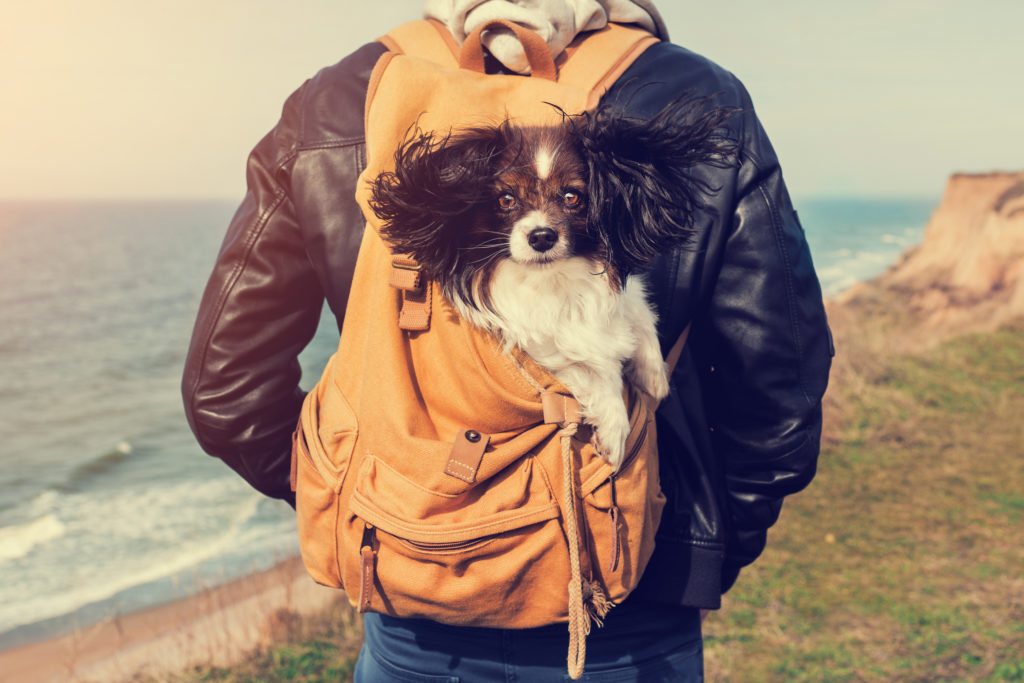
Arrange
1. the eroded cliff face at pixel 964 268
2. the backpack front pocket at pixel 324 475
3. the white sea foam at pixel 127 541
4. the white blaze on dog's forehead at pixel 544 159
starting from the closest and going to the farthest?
the white blaze on dog's forehead at pixel 544 159
the backpack front pocket at pixel 324 475
the white sea foam at pixel 127 541
the eroded cliff face at pixel 964 268

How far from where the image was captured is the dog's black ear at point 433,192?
1.42m

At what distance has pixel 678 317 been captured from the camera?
1.81 meters

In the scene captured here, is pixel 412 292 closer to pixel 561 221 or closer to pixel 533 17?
pixel 561 221

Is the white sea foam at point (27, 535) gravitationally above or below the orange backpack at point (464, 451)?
below

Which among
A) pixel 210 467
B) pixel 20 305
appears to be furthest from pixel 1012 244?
pixel 20 305

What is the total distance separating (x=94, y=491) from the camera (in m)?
16.5

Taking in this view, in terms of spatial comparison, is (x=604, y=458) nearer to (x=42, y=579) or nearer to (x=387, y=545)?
(x=387, y=545)

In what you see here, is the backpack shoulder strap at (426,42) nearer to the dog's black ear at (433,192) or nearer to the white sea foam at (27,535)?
the dog's black ear at (433,192)

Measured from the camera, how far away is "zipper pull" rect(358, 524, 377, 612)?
1568mm

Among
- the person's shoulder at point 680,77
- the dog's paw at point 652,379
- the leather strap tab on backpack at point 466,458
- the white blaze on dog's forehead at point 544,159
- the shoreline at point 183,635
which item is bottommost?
the shoreline at point 183,635

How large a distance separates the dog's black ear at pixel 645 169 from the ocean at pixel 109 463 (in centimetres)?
740

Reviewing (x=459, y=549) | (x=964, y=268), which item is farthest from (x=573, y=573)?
(x=964, y=268)

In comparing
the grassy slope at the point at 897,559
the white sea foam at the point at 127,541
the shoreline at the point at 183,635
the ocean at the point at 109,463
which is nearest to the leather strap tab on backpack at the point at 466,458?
the grassy slope at the point at 897,559

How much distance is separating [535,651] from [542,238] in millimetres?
906
